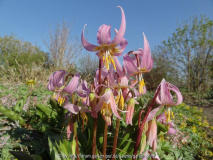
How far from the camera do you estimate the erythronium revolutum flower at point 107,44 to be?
1.85 feet

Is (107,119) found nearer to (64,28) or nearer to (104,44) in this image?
(104,44)

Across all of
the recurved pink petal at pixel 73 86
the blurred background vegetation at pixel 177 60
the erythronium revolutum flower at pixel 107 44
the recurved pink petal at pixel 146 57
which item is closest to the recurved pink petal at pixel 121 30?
the erythronium revolutum flower at pixel 107 44

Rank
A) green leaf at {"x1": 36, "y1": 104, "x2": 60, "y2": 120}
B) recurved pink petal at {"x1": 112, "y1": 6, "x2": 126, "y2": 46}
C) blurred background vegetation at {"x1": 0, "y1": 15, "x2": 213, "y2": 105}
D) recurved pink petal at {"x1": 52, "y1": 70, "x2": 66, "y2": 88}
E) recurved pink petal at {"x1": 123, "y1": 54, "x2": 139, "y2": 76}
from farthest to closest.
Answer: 1. blurred background vegetation at {"x1": 0, "y1": 15, "x2": 213, "y2": 105}
2. green leaf at {"x1": 36, "y1": 104, "x2": 60, "y2": 120}
3. recurved pink petal at {"x1": 52, "y1": 70, "x2": 66, "y2": 88}
4. recurved pink petal at {"x1": 123, "y1": 54, "x2": 139, "y2": 76}
5. recurved pink petal at {"x1": 112, "y1": 6, "x2": 126, "y2": 46}

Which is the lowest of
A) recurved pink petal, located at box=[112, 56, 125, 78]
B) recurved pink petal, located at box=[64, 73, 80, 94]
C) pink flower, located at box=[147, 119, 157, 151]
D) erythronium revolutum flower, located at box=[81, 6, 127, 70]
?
pink flower, located at box=[147, 119, 157, 151]

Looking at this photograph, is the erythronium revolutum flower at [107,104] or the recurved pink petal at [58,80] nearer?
the erythronium revolutum flower at [107,104]

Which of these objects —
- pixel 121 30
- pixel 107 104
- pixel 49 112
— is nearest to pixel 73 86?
pixel 107 104

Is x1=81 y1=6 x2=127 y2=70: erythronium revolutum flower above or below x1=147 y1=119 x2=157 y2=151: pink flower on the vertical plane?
above

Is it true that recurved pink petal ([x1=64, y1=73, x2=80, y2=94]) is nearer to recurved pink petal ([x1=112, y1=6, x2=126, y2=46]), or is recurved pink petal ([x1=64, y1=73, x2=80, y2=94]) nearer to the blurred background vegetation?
recurved pink petal ([x1=112, y1=6, x2=126, y2=46])

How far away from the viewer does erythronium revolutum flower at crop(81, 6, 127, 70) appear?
22.3 inches

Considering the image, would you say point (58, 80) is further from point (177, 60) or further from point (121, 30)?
point (177, 60)

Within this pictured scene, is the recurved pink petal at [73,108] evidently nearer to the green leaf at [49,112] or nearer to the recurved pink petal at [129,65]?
the recurved pink petal at [129,65]

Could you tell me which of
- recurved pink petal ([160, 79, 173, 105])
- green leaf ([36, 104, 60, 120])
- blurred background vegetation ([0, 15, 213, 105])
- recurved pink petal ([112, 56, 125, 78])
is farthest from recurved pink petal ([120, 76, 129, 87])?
blurred background vegetation ([0, 15, 213, 105])

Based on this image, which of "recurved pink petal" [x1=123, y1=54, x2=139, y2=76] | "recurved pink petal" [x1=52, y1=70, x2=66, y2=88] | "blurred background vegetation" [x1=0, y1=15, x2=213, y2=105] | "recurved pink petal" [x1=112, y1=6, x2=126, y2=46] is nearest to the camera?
"recurved pink petal" [x1=112, y1=6, x2=126, y2=46]

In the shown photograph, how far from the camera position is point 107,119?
0.64 meters
